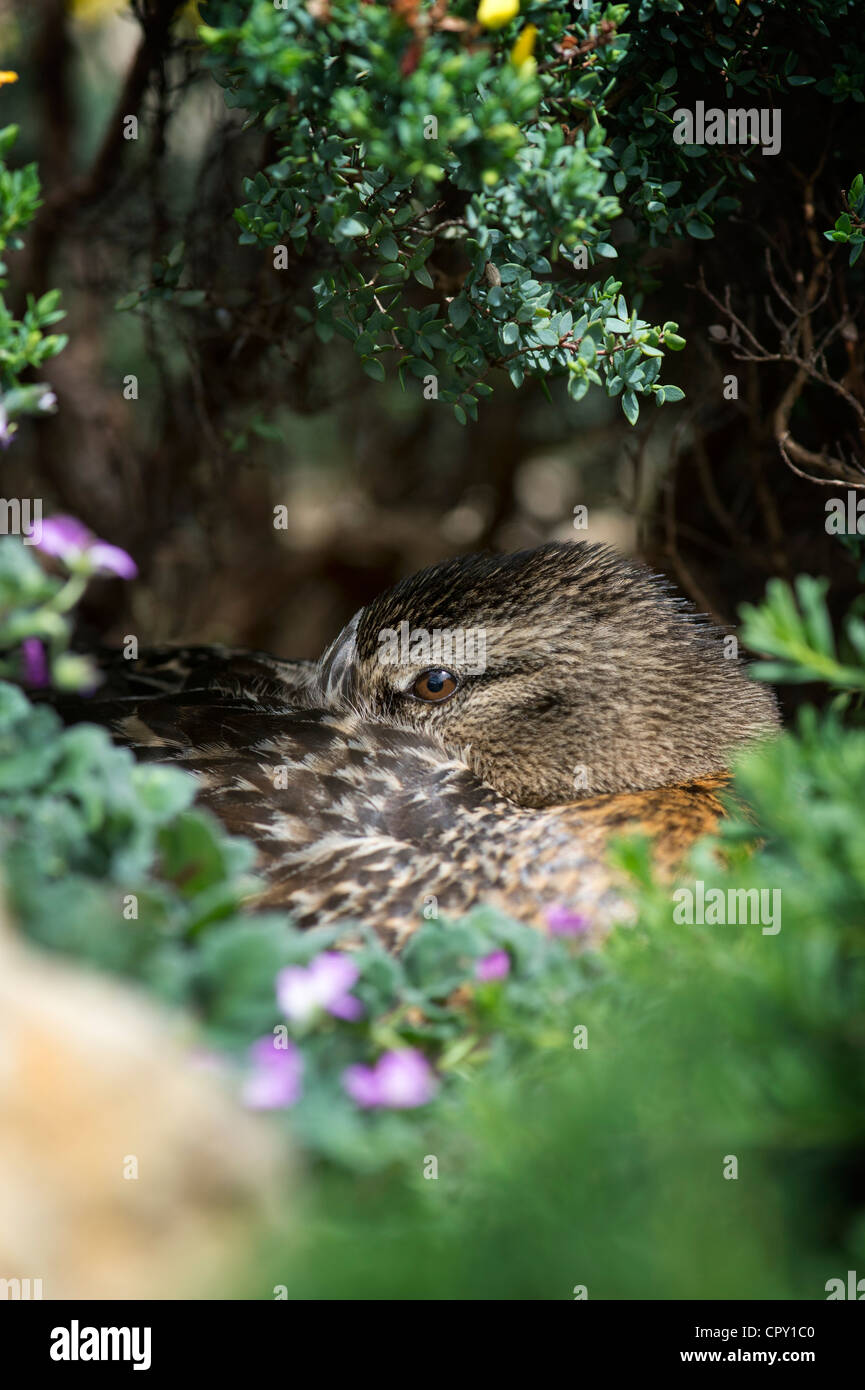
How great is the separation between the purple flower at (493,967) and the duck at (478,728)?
17.1 inches

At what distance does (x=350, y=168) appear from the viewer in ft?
8.34

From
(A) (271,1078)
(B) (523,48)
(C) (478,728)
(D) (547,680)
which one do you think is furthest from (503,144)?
(A) (271,1078)

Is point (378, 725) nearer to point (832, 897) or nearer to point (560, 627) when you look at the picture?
point (560, 627)

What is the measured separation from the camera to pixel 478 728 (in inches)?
128

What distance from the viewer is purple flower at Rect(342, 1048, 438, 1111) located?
170cm

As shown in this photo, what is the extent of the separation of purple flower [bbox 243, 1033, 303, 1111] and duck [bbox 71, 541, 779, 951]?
0.87 metres

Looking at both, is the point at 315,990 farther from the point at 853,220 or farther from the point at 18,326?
the point at 853,220

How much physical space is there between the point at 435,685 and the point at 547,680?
0.99 feet

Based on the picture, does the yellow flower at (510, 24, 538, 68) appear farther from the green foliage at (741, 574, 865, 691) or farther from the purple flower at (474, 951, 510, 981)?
the purple flower at (474, 951, 510, 981)

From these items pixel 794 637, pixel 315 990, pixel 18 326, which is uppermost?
pixel 18 326

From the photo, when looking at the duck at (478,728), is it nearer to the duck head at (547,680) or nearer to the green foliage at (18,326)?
the duck head at (547,680)

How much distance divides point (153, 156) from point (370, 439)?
7.75 feet

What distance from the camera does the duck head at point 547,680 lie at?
3.20 m

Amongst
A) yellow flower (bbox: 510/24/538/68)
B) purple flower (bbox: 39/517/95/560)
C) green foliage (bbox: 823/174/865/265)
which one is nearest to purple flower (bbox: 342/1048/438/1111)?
purple flower (bbox: 39/517/95/560)
